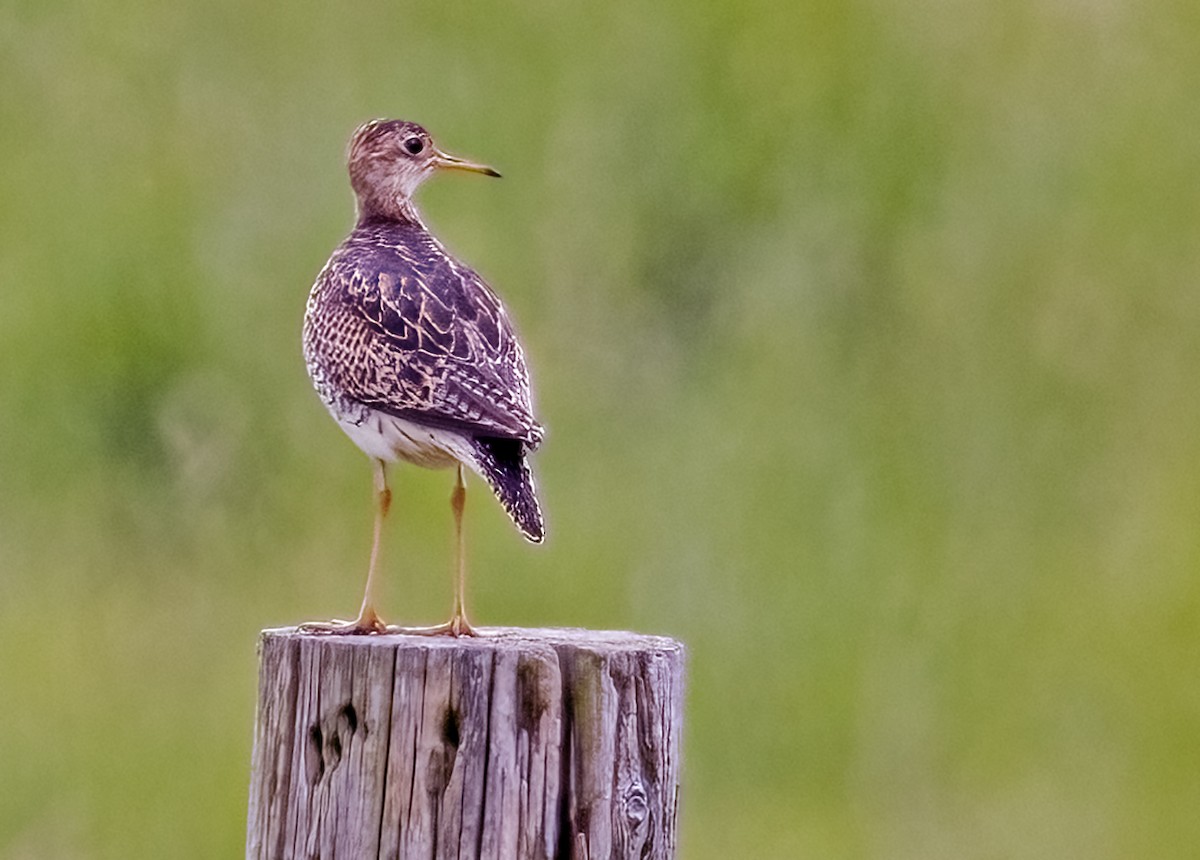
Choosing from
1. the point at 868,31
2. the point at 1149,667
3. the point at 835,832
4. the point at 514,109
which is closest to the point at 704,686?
the point at 835,832

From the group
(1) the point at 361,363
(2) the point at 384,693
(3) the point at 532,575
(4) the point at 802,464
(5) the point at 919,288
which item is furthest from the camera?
(5) the point at 919,288

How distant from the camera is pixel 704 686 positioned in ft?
44.7

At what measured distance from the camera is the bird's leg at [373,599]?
716 cm

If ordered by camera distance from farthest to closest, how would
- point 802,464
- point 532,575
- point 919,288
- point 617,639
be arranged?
point 919,288
point 802,464
point 532,575
point 617,639

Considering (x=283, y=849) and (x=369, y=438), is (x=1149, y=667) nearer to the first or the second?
(x=369, y=438)

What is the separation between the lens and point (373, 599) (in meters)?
7.76

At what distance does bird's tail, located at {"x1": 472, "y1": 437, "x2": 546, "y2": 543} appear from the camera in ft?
23.3

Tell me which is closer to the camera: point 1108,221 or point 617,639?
point 617,639

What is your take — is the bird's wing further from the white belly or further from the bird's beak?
the bird's beak

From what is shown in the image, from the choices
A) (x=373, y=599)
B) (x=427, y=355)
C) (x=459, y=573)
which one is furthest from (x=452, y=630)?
(x=427, y=355)

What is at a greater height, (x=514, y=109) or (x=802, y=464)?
(x=514, y=109)

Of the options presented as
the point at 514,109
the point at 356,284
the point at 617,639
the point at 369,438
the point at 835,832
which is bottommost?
the point at 835,832

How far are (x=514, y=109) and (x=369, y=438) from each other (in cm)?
785

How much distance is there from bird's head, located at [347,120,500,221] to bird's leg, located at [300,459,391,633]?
1443 millimetres
